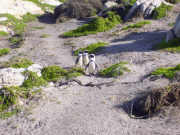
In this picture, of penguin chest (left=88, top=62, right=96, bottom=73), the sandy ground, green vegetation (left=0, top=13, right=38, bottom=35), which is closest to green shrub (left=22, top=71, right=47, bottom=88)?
the sandy ground

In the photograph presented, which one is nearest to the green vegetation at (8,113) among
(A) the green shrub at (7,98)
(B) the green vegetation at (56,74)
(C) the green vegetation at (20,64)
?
(A) the green shrub at (7,98)

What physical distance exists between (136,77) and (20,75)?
4.08m

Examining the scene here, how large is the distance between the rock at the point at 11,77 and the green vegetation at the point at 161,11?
535 inches

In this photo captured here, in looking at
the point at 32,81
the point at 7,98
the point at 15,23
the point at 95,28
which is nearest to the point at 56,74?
the point at 32,81

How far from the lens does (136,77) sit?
8.28 m

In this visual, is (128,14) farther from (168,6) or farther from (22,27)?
(22,27)

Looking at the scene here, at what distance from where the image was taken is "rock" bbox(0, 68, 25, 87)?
7.43 m

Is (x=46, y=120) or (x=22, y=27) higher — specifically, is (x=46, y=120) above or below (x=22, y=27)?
above

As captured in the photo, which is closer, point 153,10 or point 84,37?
point 84,37

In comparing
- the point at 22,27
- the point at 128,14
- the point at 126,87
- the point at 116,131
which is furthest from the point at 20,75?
the point at 22,27

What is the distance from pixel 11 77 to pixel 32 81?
69 cm

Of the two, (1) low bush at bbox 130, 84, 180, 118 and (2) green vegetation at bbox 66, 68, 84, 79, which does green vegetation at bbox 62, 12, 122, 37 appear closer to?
(2) green vegetation at bbox 66, 68, 84, 79

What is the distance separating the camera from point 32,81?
25.3 feet

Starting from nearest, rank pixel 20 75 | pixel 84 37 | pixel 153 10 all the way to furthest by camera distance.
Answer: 1. pixel 20 75
2. pixel 84 37
3. pixel 153 10
